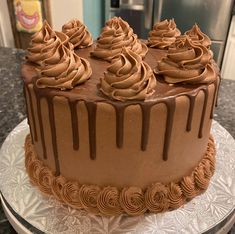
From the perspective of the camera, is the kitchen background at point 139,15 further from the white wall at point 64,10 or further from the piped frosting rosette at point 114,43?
the piped frosting rosette at point 114,43

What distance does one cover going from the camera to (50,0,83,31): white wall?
3.26 metres

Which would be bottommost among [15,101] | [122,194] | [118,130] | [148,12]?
[15,101]

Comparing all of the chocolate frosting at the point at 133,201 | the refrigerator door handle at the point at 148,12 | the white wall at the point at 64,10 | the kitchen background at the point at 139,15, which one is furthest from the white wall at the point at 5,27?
the chocolate frosting at the point at 133,201

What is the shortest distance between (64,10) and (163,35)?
84.1 inches

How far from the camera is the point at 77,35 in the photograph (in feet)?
4.69

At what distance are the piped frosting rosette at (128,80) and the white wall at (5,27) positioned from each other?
2657 mm

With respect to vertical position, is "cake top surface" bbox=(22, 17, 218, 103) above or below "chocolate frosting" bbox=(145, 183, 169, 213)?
above

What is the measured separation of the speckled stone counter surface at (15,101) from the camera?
70.2 inches

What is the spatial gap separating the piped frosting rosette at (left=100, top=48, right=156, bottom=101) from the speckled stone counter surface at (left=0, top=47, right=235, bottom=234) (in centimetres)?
84

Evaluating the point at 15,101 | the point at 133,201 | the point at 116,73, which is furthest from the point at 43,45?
the point at 15,101

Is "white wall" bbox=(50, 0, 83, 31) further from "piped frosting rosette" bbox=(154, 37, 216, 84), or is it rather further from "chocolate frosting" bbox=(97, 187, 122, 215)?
"chocolate frosting" bbox=(97, 187, 122, 215)

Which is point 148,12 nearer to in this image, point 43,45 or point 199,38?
point 199,38

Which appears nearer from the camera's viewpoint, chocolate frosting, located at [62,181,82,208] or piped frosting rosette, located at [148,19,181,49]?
chocolate frosting, located at [62,181,82,208]

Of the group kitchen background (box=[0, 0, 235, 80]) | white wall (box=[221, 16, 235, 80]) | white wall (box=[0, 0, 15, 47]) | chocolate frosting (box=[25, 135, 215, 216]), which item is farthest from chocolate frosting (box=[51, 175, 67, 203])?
white wall (box=[0, 0, 15, 47])
